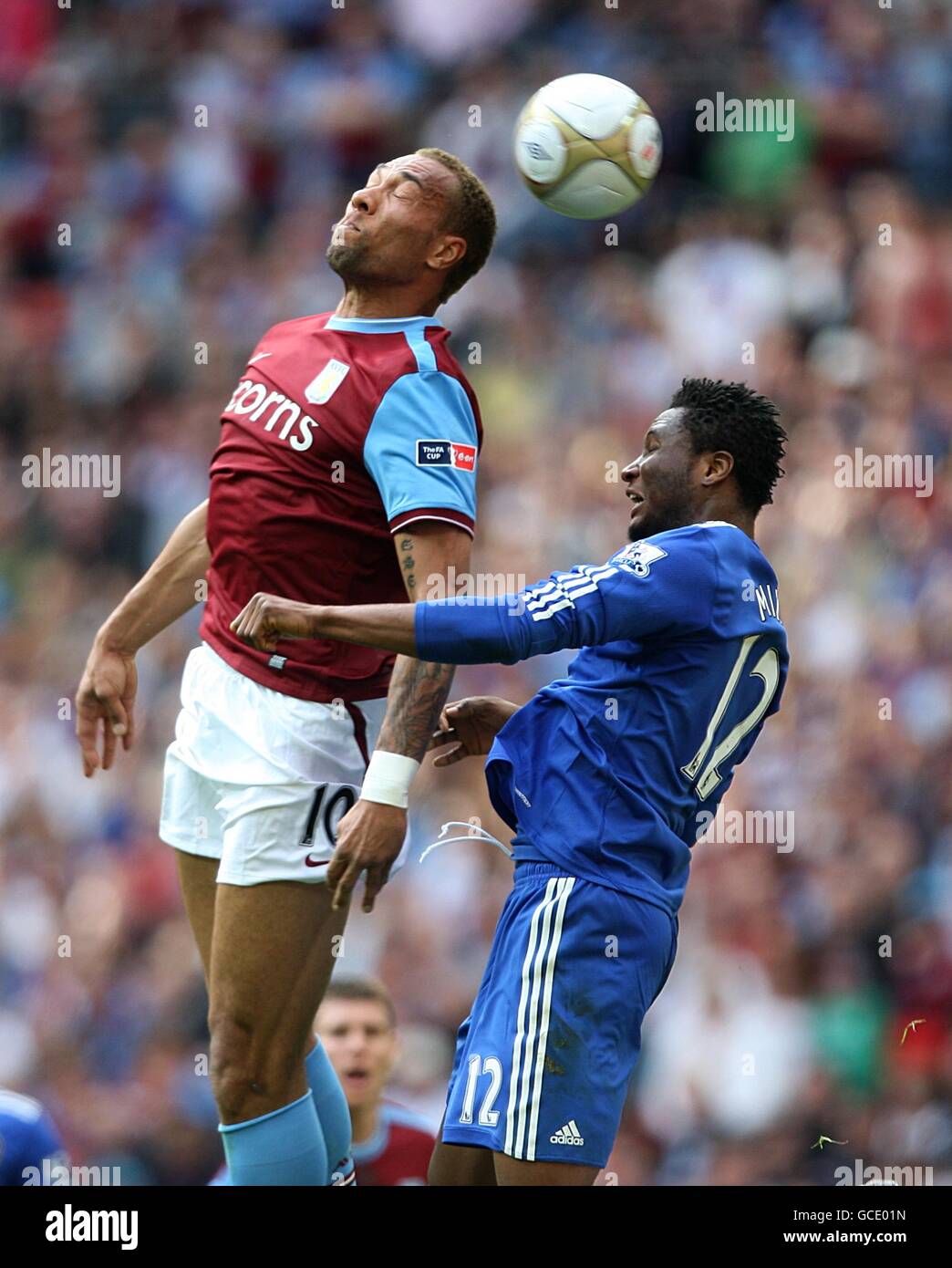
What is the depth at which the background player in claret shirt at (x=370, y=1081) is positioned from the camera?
648 centimetres

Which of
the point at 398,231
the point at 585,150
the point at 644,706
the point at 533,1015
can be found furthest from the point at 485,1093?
the point at 585,150

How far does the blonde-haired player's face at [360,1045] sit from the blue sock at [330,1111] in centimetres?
148

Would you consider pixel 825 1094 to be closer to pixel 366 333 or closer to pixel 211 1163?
pixel 211 1163

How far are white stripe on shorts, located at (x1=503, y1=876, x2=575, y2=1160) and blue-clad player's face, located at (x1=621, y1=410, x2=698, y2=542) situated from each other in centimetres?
89

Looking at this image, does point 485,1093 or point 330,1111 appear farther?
point 330,1111

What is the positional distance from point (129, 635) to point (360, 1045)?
6.22ft

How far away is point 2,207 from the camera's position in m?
11.7

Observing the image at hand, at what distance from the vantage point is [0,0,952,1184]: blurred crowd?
8.27m

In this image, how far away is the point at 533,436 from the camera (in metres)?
10.2

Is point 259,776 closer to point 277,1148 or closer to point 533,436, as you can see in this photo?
point 277,1148

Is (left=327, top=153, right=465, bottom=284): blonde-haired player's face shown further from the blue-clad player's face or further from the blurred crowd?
the blurred crowd

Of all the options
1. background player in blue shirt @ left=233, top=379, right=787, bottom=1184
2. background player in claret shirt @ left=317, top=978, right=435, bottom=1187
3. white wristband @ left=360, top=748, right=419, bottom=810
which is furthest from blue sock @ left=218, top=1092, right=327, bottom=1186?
background player in claret shirt @ left=317, top=978, right=435, bottom=1187
